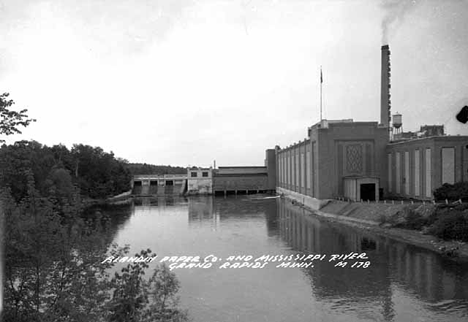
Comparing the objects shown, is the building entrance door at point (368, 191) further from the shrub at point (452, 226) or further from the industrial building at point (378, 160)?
the shrub at point (452, 226)

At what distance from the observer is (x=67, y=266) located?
23.7 feet

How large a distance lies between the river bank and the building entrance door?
2221 millimetres

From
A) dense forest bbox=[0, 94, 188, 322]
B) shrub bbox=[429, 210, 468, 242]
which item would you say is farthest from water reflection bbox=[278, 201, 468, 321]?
dense forest bbox=[0, 94, 188, 322]

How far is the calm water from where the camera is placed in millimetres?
13672

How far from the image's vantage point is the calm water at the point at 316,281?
1367cm

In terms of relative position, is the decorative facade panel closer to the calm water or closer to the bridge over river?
the calm water

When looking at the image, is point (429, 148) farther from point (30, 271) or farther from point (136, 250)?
point (30, 271)

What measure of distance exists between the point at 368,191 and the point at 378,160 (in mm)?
6151

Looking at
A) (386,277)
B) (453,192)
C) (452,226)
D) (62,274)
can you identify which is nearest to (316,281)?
(386,277)

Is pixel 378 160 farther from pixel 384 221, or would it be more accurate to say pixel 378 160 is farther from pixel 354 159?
pixel 384 221

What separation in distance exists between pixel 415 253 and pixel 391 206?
9.94 m

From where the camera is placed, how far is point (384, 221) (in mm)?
30281

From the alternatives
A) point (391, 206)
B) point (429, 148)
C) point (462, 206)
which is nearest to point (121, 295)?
point (462, 206)

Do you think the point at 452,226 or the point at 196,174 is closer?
the point at 452,226
